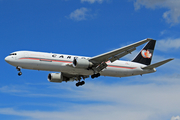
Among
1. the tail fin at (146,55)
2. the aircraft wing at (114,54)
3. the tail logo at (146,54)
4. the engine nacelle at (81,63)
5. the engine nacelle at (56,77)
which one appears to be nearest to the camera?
the aircraft wing at (114,54)

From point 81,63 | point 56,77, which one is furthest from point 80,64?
point 56,77

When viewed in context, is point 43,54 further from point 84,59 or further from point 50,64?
point 84,59

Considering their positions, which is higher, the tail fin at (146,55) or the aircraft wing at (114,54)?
the tail fin at (146,55)

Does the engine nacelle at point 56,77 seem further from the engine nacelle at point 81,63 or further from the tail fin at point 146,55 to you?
the tail fin at point 146,55

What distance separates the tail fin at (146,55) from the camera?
180 ft

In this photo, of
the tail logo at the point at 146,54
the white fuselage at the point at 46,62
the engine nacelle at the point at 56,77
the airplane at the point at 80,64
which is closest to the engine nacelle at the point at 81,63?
the airplane at the point at 80,64

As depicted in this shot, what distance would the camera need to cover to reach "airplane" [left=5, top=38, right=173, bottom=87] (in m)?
42.9

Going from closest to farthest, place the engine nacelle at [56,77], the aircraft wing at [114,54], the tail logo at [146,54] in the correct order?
the aircraft wing at [114,54] → the engine nacelle at [56,77] → the tail logo at [146,54]

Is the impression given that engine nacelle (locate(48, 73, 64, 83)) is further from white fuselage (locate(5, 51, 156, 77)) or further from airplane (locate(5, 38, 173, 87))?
white fuselage (locate(5, 51, 156, 77))

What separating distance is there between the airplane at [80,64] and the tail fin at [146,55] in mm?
2603

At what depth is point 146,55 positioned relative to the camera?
184ft

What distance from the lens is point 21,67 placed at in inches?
1710

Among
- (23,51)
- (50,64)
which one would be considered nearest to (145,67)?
(50,64)

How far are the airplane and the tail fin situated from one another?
8.54 ft
